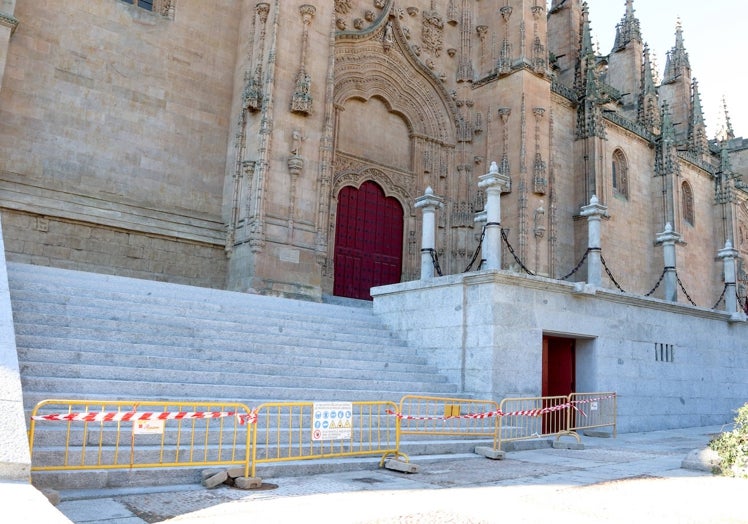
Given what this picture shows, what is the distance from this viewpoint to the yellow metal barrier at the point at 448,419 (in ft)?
31.3

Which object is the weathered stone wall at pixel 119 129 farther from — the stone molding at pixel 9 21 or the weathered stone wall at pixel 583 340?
the weathered stone wall at pixel 583 340

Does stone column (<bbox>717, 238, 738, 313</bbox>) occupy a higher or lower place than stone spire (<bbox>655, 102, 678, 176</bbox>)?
lower

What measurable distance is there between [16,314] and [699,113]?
118ft

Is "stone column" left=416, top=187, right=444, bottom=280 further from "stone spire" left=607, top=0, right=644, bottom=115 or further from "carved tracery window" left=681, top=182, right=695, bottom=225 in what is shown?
"stone spire" left=607, top=0, right=644, bottom=115

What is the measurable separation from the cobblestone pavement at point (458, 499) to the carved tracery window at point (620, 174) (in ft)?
72.4

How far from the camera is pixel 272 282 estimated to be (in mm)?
15797

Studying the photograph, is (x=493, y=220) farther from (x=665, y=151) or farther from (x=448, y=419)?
(x=665, y=151)

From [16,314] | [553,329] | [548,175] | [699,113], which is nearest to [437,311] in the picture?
[553,329]

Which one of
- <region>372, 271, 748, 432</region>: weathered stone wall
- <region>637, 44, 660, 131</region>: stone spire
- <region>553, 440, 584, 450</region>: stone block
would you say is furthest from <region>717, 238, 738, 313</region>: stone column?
<region>637, 44, 660, 131</region>: stone spire

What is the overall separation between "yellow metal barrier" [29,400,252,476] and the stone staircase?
0.13m

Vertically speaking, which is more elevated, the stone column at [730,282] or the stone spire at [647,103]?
the stone spire at [647,103]

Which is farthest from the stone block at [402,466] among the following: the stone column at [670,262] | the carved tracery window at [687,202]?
the carved tracery window at [687,202]

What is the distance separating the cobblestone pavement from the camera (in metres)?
5.30

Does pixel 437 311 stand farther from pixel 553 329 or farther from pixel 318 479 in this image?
pixel 318 479
